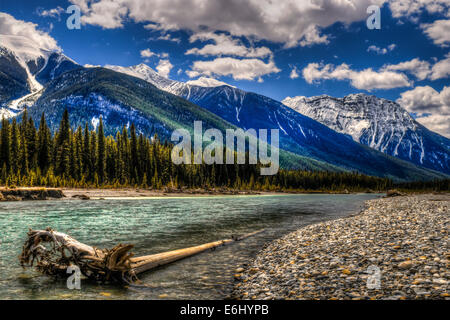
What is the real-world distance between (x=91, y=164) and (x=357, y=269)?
102802 millimetres

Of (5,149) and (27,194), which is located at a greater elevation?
(5,149)

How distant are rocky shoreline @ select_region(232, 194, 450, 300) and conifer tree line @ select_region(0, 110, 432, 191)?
80.4 meters

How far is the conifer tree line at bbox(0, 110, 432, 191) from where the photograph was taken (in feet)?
276

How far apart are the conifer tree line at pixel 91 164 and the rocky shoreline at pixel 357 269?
3166 inches

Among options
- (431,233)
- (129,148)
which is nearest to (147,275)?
(431,233)

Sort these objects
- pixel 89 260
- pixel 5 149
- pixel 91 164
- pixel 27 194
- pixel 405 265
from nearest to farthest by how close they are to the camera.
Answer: pixel 405 265
pixel 89 260
pixel 27 194
pixel 5 149
pixel 91 164

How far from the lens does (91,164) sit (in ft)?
329

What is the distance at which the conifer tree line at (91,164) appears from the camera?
84.2 meters

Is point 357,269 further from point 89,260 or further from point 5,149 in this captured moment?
point 5,149

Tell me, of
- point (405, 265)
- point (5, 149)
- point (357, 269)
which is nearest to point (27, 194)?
point (5, 149)

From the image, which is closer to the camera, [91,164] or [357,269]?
[357,269]

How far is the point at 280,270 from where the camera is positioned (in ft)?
36.8

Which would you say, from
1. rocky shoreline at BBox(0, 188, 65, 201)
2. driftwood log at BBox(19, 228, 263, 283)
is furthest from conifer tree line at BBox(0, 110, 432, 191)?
driftwood log at BBox(19, 228, 263, 283)
